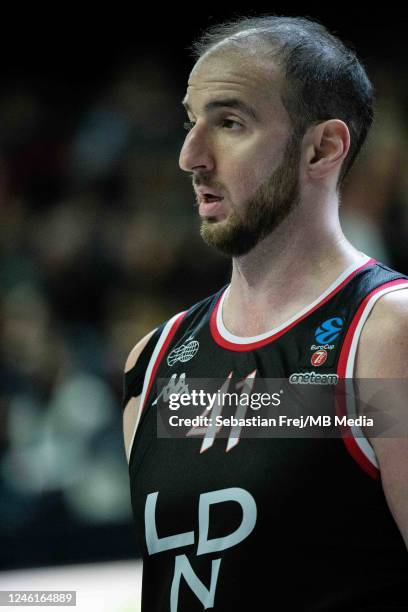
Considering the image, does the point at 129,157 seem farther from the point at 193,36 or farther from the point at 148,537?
the point at 148,537

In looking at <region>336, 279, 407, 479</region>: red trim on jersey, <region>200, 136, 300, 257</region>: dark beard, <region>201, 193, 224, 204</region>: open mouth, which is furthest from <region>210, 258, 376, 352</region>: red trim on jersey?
<region>201, 193, 224, 204</region>: open mouth

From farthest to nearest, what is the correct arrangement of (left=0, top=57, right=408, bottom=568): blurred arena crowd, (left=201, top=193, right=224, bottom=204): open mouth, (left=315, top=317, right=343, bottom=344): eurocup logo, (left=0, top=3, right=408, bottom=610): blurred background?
(left=0, top=3, right=408, bottom=610): blurred background < (left=0, top=57, right=408, bottom=568): blurred arena crowd < (left=201, top=193, right=224, bottom=204): open mouth < (left=315, top=317, right=343, bottom=344): eurocup logo

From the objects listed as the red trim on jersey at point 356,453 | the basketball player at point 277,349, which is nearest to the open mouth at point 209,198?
the basketball player at point 277,349

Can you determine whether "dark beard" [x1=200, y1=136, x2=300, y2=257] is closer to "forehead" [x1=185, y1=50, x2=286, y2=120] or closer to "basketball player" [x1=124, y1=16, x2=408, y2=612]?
"basketball player" [x1=124, y1=16, x2=408, y2=612]

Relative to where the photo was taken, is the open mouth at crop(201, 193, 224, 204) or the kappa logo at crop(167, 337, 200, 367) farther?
the kappa logo at crop(167, 337, 200, 367)

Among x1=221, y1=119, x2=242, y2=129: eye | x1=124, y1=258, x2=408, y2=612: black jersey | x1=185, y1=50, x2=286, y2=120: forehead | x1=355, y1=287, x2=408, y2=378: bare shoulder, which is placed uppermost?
x1=185, y1=50, x2=286, y2=120: forehead

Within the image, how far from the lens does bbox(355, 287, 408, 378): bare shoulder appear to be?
A: 5.33ft

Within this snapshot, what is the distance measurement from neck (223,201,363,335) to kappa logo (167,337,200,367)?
0.14 metres

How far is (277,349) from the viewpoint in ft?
6.17

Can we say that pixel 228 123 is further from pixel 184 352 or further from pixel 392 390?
pixel 392 390

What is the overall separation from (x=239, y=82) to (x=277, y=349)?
61 cm

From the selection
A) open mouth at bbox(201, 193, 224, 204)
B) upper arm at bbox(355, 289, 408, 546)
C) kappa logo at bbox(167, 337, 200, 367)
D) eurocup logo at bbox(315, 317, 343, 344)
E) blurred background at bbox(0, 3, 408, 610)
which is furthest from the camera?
blurred background at bbox(0, 3, 408, 610)

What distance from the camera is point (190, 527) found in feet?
6.08

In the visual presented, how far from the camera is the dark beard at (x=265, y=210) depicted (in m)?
1.95
